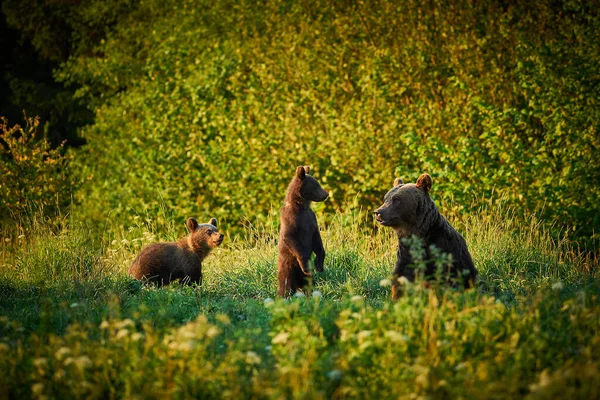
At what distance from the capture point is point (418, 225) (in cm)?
645

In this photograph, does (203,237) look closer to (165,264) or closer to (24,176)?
(165,264)

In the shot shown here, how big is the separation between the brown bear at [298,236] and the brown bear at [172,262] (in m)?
1.17

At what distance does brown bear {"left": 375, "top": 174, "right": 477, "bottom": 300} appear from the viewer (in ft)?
20.8

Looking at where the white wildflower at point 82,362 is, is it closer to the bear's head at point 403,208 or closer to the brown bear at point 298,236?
the bear's head at point 403,208

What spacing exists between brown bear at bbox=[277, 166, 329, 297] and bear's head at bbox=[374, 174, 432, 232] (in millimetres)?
1201

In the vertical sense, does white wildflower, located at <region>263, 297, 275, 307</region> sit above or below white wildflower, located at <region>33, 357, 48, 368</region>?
above

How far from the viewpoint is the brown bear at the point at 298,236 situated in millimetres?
7391

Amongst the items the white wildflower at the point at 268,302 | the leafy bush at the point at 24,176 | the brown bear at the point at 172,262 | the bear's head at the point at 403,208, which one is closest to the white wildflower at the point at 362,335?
the white wildflower at the point at 268,302

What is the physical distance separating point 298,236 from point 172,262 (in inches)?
63.8

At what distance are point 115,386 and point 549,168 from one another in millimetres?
7693

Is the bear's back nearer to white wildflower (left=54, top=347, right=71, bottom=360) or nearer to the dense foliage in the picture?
the dense foliage

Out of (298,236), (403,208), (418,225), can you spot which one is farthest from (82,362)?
(298,236)


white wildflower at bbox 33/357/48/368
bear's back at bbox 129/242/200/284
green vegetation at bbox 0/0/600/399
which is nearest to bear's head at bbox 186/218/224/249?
bear's back at bbox 129/242/200/284

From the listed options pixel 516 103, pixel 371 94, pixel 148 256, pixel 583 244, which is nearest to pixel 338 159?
pixel 371 94
